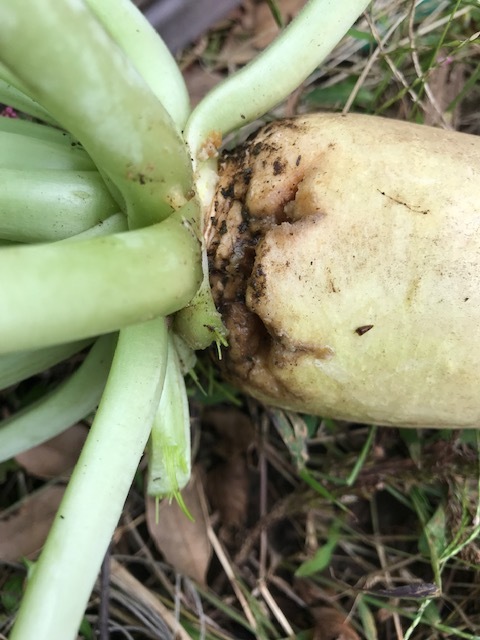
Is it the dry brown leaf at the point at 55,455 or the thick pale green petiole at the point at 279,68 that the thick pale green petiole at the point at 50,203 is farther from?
the dry brown leaf at the point at 55,455

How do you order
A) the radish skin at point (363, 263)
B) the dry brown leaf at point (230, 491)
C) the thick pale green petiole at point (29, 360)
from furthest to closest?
1. the dry brown leaf at point (230, 491)
2. the thick pale green petiole at point (29, 360)
3. the radish skin at point (363, 263)

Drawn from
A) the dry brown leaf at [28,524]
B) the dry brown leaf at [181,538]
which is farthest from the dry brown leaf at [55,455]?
the dry brown leaf at [181,538]

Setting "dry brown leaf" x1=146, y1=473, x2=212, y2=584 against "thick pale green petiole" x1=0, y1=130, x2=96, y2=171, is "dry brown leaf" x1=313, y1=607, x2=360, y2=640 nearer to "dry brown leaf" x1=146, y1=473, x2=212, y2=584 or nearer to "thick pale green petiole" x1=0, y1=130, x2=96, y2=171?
"dry brown leaf" x1=146, y1=473, x2=212, y2=584

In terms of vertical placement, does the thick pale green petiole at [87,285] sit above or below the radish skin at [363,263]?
above

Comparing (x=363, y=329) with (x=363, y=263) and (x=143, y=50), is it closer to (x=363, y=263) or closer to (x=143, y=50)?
(x=363, y=263)

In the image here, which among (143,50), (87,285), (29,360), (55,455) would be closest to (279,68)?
(143,50)

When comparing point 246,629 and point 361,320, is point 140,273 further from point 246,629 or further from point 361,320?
point 246,629
